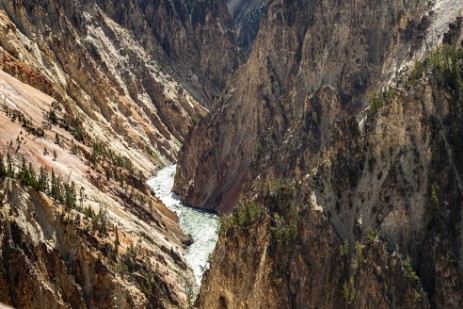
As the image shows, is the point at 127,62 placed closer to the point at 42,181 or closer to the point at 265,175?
the point at 265,175

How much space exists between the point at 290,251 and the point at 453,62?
2200cm

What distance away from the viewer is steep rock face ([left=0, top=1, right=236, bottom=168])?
97.1 meters

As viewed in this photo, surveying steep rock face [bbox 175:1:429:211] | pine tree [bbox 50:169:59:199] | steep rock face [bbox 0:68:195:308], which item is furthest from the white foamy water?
pine tree [bbox 50:169:59:199]

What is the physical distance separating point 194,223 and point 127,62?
6211cm

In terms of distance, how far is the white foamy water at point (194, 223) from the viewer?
Answer: 70.4 m

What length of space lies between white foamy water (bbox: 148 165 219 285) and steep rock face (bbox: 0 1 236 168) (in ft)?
13.5

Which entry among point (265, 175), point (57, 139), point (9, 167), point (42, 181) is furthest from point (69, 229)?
point (265, 175)

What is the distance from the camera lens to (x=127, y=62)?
458 feet

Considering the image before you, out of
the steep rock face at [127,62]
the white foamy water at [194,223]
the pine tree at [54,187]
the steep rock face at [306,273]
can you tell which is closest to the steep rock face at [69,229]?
the pine tree at [54,187]

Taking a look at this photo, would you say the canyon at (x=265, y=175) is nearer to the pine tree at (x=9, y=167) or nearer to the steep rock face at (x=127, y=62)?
the pine tree at (x=9, y=167)

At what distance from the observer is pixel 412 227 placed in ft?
164

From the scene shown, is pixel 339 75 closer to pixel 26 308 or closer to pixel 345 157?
pixel 345 157

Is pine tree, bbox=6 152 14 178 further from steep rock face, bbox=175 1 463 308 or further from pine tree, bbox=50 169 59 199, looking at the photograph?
steep rock face, bbox=175 1 463 308

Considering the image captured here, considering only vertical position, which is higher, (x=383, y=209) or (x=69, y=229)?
(x=383, y=209)
